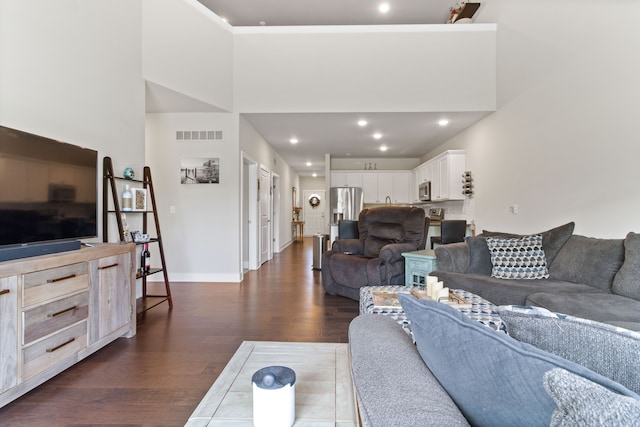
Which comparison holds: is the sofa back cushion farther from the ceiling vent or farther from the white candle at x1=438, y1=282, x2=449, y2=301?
the ceiling vent

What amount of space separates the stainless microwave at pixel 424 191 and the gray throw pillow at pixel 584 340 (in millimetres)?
6045

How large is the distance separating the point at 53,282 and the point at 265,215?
4.78 meters

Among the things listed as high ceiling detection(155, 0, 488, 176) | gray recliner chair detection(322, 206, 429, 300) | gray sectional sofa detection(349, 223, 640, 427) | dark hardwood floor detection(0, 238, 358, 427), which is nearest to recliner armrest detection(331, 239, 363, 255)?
gray recliner chair detection(322, 206, 429, 300)

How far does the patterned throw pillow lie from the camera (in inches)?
109

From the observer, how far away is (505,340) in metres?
0.58

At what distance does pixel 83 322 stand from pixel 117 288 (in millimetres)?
358

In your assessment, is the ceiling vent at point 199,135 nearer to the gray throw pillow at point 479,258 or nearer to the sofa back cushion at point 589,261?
the gray throw pillow at point 479,258

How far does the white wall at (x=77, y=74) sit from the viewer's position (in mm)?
2145

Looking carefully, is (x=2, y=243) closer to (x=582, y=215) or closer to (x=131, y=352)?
(x=131, y=352)

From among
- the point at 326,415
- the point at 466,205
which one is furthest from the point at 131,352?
the point at 466,205

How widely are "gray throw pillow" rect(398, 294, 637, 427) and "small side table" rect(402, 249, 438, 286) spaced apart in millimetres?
2555

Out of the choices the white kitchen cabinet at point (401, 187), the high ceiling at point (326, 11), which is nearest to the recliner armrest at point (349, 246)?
the high ceiling at point (326, 11)

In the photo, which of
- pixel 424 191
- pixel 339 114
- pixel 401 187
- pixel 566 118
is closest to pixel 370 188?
pixel 401 187

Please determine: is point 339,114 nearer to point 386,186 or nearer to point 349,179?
point 349,179
